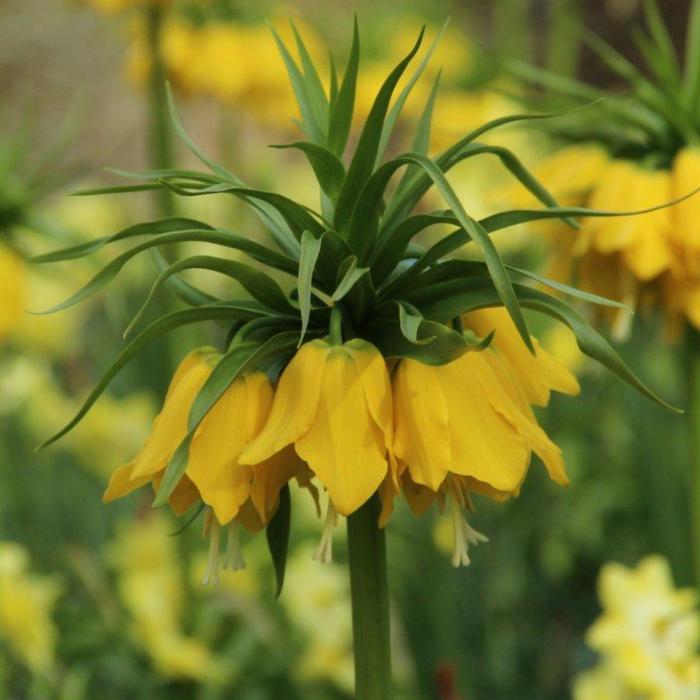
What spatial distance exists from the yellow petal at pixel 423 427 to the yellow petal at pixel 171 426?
0.35ft

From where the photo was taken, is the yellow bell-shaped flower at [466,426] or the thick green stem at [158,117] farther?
the thick green stem at [158,117]

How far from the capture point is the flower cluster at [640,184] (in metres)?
1.28

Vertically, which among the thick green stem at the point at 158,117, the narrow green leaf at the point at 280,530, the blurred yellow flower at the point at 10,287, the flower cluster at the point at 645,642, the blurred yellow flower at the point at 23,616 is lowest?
the blurred yellow flower at the point at 23,616

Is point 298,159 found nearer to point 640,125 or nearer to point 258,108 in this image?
point 258,108

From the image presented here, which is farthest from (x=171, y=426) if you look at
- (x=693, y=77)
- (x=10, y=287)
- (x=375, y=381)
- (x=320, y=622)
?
(x=320, y=622)

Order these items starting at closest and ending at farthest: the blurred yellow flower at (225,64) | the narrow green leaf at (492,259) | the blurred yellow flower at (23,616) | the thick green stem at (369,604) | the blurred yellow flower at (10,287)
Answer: the narrow green leaf at (492,259), the thick green stem at (369,604), the blurred yellow flower at (23,616), the blurred yellow flower at (10,287), the blurred yellow flower at (225,64)

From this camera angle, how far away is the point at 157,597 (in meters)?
1.94

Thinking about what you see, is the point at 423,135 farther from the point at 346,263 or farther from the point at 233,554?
the point at 233,554

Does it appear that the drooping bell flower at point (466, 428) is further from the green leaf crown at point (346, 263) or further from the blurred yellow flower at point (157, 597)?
the blurred yellow flower at point (157, 597)

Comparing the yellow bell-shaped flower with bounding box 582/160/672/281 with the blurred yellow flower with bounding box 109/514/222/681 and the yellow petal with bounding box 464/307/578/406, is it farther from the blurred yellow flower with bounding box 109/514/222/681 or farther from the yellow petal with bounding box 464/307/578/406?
the blurred yellow flower with bounding box 109/514/222/681

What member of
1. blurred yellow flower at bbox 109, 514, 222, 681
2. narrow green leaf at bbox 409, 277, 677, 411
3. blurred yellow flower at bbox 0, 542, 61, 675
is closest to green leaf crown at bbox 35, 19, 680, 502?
narrow green leaf at bbox 409, 277, 677, 411

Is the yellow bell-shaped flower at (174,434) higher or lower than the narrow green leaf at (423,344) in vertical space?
lower

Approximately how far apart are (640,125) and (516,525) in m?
1.00

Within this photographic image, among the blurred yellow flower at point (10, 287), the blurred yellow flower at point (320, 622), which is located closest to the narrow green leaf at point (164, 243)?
the blurred yellow flower at point (10, 287)
